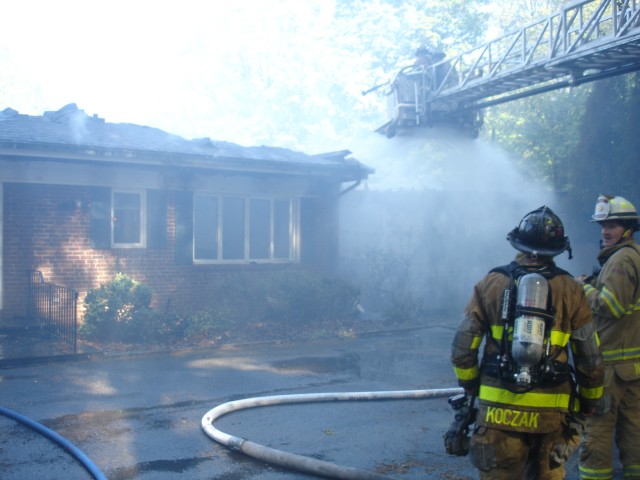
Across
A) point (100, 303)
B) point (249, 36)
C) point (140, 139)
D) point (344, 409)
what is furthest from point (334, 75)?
point (344, 409)

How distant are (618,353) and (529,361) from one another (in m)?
1.59

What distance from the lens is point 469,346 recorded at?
3463 millimetres

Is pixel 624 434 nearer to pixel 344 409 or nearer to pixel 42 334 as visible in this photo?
pixel 344 409

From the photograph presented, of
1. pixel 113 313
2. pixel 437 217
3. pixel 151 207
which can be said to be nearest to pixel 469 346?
pixel 113 313

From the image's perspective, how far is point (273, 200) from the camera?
48.6ft

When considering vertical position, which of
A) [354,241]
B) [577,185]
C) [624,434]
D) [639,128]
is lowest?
[624,434]

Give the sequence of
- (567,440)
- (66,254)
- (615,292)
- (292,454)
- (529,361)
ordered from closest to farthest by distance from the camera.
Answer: (529,361), (567,440), (615,292), (292,454), (66,254)

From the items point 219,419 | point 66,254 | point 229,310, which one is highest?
point 66,254

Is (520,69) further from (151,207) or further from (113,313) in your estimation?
(113,313)

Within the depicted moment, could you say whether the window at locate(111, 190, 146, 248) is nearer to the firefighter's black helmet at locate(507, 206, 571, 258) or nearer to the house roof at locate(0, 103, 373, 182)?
the house roof at locate(0, 103, 373, 182)

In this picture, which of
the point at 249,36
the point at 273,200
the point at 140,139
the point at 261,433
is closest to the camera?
the point at 261,433

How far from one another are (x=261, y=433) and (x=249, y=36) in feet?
131

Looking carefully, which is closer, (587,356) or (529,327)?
(529,327)

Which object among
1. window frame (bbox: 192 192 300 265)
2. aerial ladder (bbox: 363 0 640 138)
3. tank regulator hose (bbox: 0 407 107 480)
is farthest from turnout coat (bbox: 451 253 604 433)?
window frame (bbox: 192 192 300 265)
